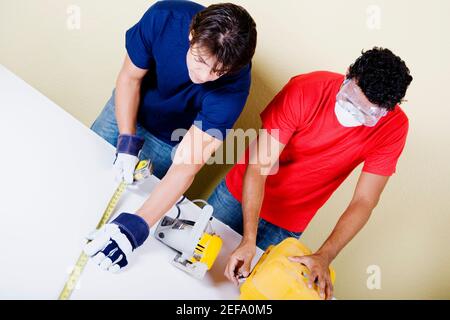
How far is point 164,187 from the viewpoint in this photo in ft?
5.11

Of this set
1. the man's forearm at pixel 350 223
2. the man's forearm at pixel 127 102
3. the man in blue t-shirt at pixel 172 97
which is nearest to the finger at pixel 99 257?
the man in blue t-shirt at pixel 172 97

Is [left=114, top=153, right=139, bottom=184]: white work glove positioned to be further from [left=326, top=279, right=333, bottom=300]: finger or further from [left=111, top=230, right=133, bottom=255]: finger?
[left=326, top=279, right=333, bottom=300]: finger

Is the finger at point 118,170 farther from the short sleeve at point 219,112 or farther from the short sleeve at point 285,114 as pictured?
the short sleeve at point 285,114

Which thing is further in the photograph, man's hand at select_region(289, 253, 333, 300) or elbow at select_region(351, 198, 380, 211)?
elbow at select_region(351, 198, 380, 211)

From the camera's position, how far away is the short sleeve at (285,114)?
1.64m

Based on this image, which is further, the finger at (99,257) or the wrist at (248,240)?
the wrist at (248,240)

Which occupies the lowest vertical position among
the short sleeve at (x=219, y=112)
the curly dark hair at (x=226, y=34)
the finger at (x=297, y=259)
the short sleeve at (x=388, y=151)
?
the finger at (x=297, y=259)

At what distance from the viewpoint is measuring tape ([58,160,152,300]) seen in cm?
134

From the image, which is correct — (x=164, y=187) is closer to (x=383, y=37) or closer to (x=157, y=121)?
(x=157, y=121)

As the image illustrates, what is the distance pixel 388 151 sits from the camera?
1.71m

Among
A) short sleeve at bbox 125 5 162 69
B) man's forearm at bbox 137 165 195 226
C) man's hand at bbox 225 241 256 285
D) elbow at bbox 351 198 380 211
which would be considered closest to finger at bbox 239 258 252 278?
man's hand at bbox 225 241 256 285

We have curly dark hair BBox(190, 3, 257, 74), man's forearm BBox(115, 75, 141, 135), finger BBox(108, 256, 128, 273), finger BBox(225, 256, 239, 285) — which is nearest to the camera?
curly dark hair BBox(190, 3, 257, 74)

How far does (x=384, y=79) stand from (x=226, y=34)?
0.55 metres

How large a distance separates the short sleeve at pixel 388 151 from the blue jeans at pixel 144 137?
2.84 feet
